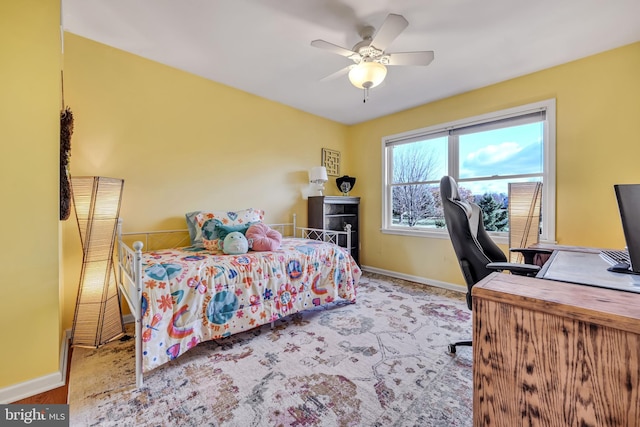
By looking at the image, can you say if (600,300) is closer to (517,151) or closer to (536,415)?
(536,415)

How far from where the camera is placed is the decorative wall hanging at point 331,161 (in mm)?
4109

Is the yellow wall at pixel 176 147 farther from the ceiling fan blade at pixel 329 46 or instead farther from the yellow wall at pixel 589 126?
the ceiling fan blade at pixel 329 46

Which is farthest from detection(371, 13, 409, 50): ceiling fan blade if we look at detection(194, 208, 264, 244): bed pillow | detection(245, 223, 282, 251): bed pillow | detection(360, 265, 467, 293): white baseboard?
detection(360, 265, 467, 293): white baseboard

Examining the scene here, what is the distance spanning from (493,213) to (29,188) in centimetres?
406

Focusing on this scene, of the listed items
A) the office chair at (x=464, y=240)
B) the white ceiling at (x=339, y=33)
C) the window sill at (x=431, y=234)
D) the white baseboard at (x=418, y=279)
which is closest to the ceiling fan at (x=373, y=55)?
the white ceiling at (x=339, y=33)

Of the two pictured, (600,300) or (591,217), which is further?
(591,217)

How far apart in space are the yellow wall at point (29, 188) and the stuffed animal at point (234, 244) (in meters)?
1.06

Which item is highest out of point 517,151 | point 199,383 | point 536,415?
point 517,151

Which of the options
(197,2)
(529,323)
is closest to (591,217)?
(529,323)

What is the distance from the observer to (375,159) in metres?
4.15

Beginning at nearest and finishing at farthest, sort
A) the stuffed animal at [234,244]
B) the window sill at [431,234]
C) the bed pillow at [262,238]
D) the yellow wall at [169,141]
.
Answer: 1. the yellow wall at [169,141]
2. the stuffed animal at [234,244]
3. the bed pillow at [262,238]
4. the window sill at [431,234]

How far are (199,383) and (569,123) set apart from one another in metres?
3.82

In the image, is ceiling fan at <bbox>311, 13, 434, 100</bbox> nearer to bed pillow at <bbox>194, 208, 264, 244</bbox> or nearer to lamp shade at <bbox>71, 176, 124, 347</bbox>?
bed pillow at <bbox>194, 208, 264, 244</bbox>

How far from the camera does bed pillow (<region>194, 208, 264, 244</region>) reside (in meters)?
2.50
